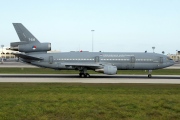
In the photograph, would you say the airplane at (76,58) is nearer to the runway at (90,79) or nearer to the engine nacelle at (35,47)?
the engine nacelle at (35,47)

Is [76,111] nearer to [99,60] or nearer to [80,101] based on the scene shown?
[80,101]

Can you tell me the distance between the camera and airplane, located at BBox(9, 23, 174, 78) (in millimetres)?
36969

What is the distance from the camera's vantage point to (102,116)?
11.6 meters

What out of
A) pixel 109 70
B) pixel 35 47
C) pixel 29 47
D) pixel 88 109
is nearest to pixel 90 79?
pixel 109 70

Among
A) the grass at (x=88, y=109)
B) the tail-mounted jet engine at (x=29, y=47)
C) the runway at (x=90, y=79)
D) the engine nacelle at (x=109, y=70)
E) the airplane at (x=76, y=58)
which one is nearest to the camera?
the grass at (x=88, y=109)

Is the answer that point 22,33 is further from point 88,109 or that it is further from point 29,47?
point 88,109

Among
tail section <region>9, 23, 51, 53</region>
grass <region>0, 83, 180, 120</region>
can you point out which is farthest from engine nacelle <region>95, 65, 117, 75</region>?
grass <region>0, 83, 180, 120</region>

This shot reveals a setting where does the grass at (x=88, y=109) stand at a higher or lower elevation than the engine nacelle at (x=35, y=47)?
lower

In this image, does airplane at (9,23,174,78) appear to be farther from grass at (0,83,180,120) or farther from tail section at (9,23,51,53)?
grass at (0,83,180,120)

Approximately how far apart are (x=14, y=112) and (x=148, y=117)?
6229 mm

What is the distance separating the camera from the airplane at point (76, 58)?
121 ft

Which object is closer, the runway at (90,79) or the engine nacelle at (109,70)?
the runway at (90,79)

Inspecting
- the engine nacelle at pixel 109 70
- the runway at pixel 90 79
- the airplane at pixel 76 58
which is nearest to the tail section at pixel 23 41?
the airplane at pixel 76 58

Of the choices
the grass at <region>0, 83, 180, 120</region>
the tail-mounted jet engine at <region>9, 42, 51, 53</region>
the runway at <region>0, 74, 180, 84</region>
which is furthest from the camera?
the tail-mounted jet engine at <region>9, 42, 51, 53</region>
